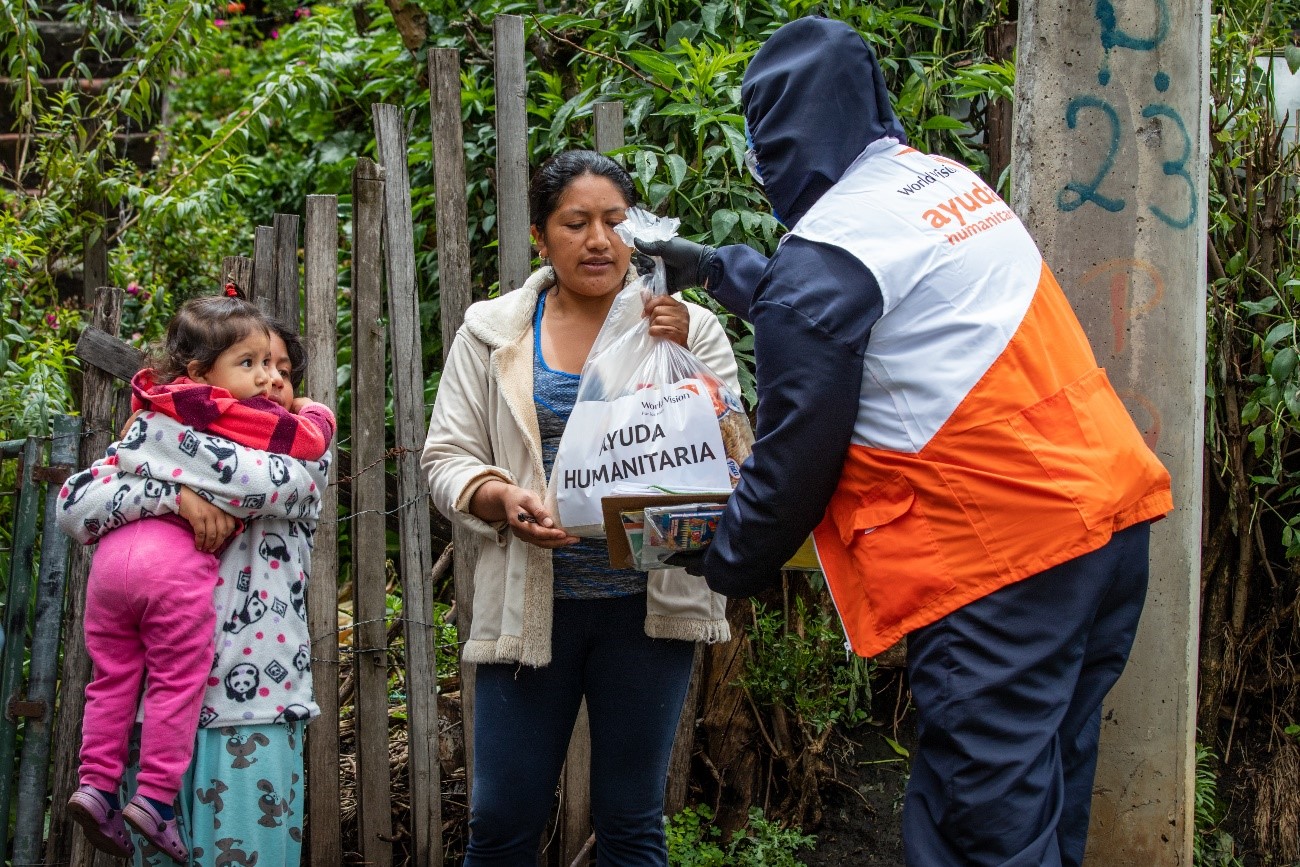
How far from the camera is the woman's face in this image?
111 inches

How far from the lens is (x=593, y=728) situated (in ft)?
9.22

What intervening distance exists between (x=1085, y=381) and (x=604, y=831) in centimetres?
148

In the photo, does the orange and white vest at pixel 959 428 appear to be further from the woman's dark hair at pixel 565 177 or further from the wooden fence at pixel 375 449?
the wooden fence at pixel 375 449

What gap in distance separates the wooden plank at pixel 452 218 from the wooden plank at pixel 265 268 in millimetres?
470

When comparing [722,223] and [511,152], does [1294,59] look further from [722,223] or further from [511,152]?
[511,152]

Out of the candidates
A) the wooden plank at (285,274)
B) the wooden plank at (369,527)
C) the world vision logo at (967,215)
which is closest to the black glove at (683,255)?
the world vision logo at (967,215)

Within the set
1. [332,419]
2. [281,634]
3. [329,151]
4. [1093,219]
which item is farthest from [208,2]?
[1093,219]

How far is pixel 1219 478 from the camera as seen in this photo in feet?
12.6

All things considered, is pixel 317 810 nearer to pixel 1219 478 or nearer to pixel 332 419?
pixel 332 419

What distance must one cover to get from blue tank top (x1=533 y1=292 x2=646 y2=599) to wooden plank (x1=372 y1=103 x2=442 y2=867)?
2.52ft

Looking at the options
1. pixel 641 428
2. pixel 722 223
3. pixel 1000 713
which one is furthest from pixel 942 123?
pixel 1000 713

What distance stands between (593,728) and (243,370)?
3.82 feet

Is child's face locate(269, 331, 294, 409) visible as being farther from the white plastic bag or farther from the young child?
the white plastic bag

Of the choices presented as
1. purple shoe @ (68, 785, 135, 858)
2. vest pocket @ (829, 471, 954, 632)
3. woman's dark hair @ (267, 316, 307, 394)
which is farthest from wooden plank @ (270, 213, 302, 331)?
vest pocket @ (829, 471, 954, 632)
